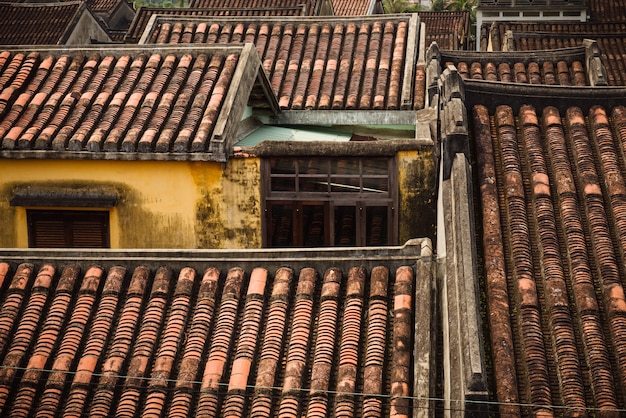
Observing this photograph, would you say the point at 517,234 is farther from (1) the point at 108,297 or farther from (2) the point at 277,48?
(2) the point at 277,48

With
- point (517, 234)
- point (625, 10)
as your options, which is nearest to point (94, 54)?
point (517, 234)

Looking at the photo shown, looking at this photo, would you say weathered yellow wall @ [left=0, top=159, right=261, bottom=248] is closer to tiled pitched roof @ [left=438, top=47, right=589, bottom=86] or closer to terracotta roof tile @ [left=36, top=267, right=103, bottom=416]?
terracotta roof tile @ [left=36, top=267, right=103, bottom=416]

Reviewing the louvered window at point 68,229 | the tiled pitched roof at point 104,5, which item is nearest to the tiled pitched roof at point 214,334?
the louvered window at point 68,229

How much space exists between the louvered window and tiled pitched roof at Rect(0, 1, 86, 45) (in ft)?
78.4

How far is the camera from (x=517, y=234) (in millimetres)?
11555

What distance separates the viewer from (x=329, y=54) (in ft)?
70.4

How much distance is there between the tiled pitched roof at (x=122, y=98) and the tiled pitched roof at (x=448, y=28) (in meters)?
33.6

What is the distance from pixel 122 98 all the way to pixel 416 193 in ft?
19.3

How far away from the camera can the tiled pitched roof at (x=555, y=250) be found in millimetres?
9812

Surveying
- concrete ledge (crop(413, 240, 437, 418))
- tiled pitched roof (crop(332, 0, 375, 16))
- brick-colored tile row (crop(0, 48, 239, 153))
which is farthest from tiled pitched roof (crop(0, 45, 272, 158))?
tiled pitched roof (crop(332, 0, 375, 16))

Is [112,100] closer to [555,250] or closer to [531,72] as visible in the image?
[555,250]

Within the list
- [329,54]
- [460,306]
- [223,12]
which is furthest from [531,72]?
[223,12]

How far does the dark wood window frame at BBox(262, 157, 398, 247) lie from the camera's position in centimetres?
1636

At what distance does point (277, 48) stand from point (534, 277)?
12.4 metres
